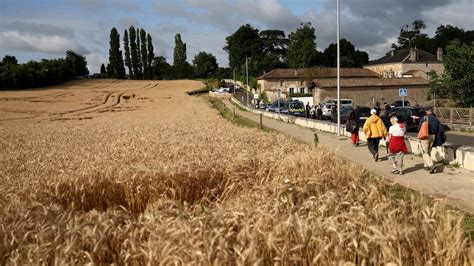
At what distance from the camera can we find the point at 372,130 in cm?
1388

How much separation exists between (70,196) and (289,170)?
12.8 ft

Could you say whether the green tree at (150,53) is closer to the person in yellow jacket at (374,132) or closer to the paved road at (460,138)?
the paved road at (460,138)

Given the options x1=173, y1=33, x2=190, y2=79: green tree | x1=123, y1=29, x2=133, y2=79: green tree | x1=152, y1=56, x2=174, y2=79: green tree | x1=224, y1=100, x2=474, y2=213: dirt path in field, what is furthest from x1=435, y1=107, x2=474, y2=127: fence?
x1=152, y1=56, x2=174, y2=79: green tree

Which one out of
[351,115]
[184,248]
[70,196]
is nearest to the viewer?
[184,248]

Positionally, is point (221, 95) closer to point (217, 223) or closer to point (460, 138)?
point (460, 138)

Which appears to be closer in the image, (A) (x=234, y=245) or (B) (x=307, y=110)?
(A) (x=234, y=245)

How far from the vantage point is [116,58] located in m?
120

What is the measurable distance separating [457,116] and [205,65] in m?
101

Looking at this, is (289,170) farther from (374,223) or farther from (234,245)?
(234,245)

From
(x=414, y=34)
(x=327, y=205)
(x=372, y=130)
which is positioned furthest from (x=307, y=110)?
(x=414, y=34)

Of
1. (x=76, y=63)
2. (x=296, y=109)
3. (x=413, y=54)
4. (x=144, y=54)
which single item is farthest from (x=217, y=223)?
(x=76, y=63)

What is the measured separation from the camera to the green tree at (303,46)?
9188 cm

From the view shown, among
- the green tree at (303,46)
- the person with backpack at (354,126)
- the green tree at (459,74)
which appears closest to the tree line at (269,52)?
the green tree at (303,46)

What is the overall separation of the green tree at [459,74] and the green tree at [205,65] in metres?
91.0
